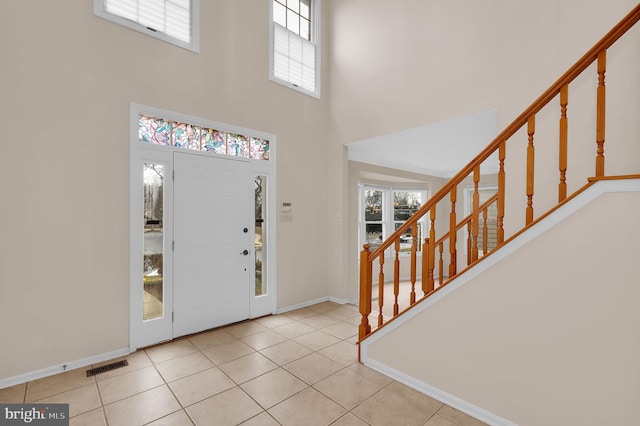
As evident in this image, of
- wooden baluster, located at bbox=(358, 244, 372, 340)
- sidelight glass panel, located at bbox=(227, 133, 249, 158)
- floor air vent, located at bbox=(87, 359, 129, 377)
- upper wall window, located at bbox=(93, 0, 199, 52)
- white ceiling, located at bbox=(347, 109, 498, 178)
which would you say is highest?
upper wall window, located at bbox=(93, 0, 199, 52)

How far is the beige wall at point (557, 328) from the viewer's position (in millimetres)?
1551

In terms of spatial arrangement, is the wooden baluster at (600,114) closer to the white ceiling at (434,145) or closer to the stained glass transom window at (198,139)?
the white ceiling at (434,145)

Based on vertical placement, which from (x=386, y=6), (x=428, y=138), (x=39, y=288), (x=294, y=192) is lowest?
(x=39, y=288)

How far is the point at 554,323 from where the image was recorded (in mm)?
1745

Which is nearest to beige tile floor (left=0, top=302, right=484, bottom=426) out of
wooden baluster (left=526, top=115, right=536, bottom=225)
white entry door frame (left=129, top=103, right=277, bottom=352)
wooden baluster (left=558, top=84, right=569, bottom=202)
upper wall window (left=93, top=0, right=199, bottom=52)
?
white entry door frame (left=129, top=103, right=277, bottom=352)

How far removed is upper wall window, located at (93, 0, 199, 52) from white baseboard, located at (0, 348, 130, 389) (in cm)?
336

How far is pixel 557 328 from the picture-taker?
5.70 feet

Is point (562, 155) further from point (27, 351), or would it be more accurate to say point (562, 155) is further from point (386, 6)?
point (27, 351)

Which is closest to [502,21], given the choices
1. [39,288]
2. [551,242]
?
[551,242]

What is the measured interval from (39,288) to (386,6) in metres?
5.10

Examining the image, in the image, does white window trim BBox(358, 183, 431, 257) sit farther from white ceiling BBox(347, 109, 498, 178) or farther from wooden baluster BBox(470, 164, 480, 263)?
wooden baluster BBox(470, 164, 480, 263)

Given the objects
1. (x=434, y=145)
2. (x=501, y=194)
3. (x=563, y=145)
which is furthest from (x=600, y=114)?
(x=434, y=145)

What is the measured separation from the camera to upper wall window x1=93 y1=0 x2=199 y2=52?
9.77 feet

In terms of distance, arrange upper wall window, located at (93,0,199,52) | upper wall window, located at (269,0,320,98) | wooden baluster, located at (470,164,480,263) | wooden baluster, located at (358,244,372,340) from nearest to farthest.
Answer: wooden baluster, located at (470,164,480,263), wooden baluster, located at (358,244,372,340), upper wall window, located at (93,0,199,52), upper wall window, located at (269,0,320,98)
